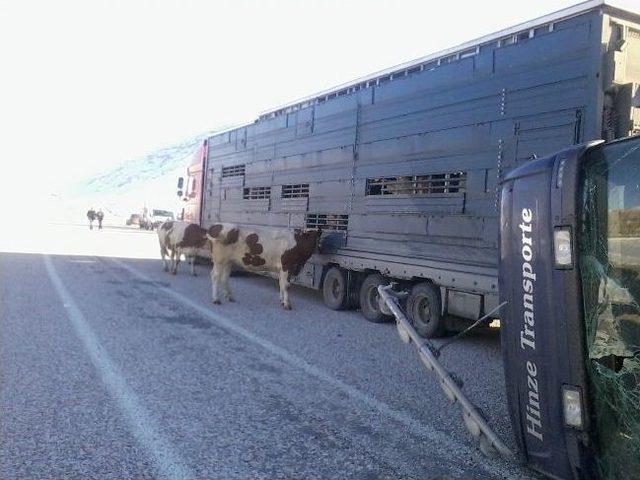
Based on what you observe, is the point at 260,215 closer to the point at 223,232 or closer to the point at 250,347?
the point at 223,232

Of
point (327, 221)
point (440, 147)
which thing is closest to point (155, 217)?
point (327, 221)

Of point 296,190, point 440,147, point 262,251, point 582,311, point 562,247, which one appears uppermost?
point 440,147

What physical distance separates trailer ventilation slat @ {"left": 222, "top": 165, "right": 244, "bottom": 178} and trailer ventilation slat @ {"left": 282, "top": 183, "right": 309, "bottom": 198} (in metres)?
2.35

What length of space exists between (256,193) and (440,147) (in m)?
5.92

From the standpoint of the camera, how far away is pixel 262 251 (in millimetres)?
10500

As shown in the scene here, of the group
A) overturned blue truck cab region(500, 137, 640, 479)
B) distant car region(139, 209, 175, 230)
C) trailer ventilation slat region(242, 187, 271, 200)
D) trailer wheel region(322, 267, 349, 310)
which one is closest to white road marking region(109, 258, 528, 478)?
overturned blue truck cab region(500, 137, 640, 479)

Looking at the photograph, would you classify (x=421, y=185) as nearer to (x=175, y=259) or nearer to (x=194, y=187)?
(x=175, y=259)

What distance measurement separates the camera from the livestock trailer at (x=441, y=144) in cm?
568

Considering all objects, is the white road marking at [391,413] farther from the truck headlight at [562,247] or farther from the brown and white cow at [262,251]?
the brown and white cow at [262,251]

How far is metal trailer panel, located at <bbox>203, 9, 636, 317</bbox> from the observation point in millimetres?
5887

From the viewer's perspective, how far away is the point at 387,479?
11.2 feet

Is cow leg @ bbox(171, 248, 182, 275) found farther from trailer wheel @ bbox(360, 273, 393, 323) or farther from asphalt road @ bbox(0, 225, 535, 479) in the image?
trailer wheel @ bbox(360, 273, 393, 323)

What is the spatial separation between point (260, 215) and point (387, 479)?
9246mm

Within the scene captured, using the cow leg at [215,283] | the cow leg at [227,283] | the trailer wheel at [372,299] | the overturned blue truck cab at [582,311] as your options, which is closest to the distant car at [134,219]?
the cow leg at [227,283]
